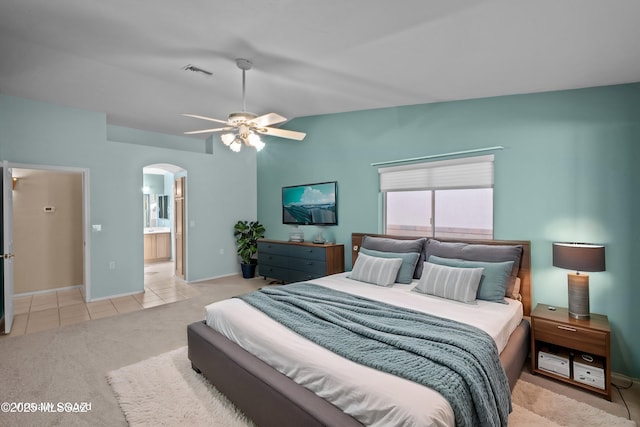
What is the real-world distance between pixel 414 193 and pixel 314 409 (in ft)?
10.2

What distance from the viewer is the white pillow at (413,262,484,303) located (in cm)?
270

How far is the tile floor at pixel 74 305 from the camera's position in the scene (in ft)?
12.3

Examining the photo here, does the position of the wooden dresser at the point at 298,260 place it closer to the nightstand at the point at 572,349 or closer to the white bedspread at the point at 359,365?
the white bedspread at the point at 359,365

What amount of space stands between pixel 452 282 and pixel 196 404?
231 centimetres

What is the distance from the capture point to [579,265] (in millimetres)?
2447

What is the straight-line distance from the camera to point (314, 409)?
1.52 m

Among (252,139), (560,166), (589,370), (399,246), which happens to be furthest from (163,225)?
(589,370)

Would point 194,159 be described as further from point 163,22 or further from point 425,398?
point 425,398

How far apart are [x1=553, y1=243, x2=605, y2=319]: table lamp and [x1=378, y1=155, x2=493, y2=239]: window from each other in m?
0.86

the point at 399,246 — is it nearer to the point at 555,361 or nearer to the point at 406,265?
the point at 406,265

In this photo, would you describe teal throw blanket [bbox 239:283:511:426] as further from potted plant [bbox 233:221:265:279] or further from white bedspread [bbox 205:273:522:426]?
potted plant [bbox 233:221:265:279]

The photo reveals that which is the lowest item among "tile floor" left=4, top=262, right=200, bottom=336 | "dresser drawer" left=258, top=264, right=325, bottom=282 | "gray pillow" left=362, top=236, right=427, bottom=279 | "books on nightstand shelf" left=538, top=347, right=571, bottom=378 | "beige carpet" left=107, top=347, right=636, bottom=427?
"beige carpet" left=107, top=347, right=636, bottom=427

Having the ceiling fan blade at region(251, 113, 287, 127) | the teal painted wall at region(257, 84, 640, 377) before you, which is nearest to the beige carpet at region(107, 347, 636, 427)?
the teal painted wall at region(257, 84, 640, 377)

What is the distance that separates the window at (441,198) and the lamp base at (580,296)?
36.8 inches
